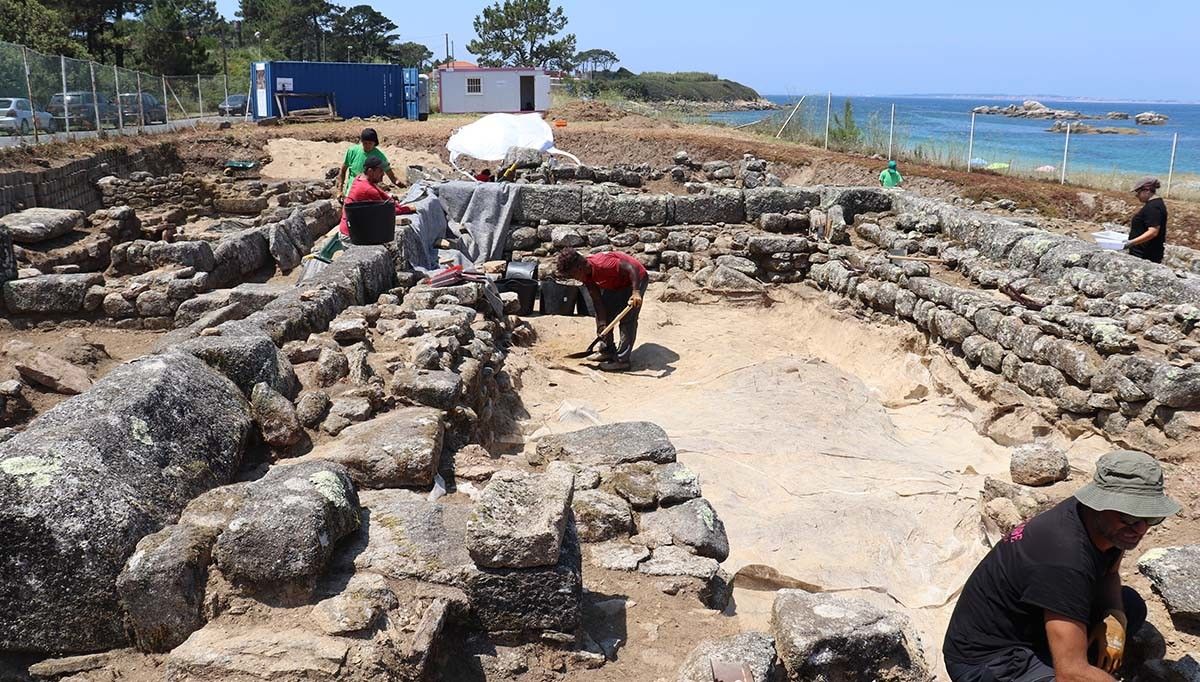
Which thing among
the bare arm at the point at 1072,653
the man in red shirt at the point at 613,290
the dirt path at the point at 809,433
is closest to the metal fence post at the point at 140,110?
the dirt path at the point at 809,433

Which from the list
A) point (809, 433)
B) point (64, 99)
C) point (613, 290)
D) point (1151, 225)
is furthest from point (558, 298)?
point (64, 99)

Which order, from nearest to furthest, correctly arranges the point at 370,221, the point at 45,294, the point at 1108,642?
the point at 1108,642 → the point at 45,294 → the point at 370,221

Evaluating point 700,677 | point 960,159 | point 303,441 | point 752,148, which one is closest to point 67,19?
point 752,148

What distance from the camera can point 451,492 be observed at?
459 cm

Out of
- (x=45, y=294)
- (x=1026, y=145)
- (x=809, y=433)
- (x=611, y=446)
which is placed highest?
(x=1026, y=145)

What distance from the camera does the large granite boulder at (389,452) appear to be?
170 inches

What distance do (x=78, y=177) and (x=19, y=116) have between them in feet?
6.25

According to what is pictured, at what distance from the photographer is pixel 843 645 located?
341 cm

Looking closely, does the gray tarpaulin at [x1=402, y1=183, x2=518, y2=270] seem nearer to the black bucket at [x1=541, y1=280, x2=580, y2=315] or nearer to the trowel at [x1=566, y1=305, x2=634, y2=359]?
the black bucket at [x1=541, y1=280, x2=580, y2=315]

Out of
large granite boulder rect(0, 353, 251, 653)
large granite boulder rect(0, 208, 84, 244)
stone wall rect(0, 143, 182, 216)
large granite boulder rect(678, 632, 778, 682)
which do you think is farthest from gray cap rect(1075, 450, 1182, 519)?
stone wall rect(0, 143, 182, 216)

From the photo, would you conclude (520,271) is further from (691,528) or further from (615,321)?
(691,528)

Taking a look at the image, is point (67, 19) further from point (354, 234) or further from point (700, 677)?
point (700, 677)

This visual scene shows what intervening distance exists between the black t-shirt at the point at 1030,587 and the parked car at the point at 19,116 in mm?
18947

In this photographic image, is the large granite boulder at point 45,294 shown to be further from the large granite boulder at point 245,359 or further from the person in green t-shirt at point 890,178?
the person in green t-shirt at point 890,178
